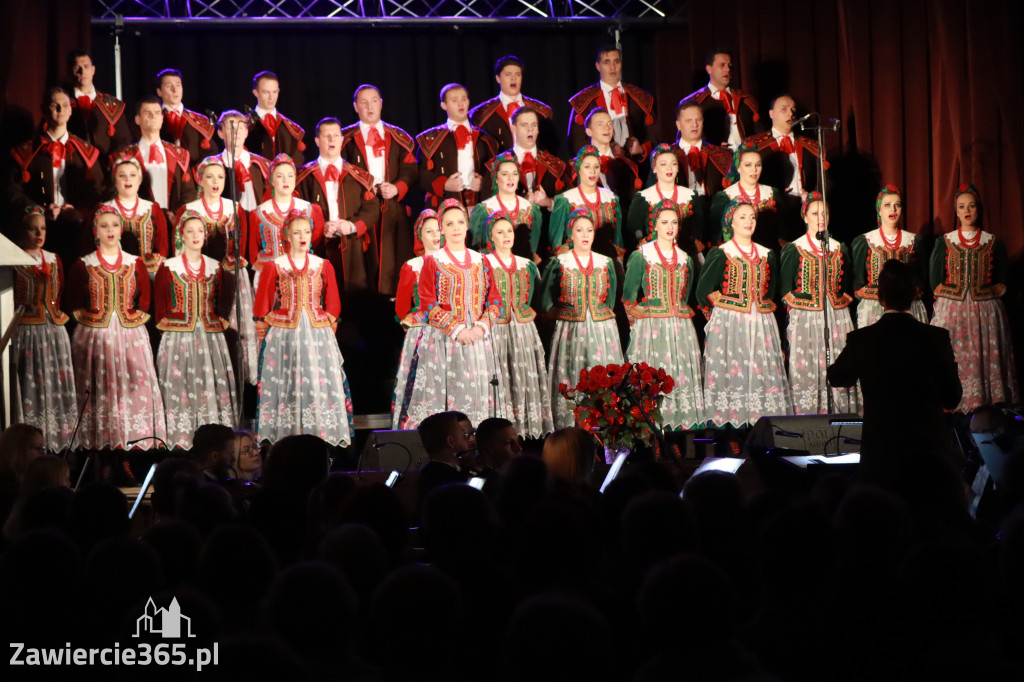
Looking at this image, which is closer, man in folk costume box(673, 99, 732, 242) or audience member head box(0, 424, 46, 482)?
audience member head box(0, 424, 46, 482)

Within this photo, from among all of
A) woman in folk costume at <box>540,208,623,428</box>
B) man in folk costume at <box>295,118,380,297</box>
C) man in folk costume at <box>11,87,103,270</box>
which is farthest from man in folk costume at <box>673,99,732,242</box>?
man in folk costume at <box>11,87,103,270</box>

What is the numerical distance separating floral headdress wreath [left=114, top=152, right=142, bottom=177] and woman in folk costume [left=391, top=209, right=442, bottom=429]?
1758mm

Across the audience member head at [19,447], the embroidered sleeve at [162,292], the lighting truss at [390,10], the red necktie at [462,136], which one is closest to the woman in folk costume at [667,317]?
the red necktie at [462,136]

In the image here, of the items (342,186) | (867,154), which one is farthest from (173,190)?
(867,154)

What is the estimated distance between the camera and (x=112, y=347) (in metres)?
7.39

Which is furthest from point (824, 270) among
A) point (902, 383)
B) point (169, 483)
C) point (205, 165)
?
point (169, 483)

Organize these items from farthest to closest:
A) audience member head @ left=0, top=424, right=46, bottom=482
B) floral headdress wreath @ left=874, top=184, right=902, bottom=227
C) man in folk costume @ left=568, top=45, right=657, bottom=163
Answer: man in folk costume @ left=568, top=45, right=657, bottom=163 < floral headdress wreath @ left=874, top=184, right=902, bottom=227 < audience member head @ left=0, top=424, right=46, bottom=482

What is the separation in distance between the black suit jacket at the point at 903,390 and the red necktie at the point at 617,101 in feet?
16.6

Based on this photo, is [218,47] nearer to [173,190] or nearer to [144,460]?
[173,190]

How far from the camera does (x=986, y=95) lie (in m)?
8.50

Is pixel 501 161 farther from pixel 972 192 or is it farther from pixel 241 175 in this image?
pixel 972 192

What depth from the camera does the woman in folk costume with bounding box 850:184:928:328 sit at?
26.8ft

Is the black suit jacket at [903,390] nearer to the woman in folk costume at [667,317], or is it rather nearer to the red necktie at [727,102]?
the woman in folk costume at [667,317]

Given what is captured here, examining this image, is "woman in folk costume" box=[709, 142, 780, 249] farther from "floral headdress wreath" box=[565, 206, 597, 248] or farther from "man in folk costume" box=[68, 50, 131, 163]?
"man in folk costume" box=[68, 50, 131, 163]
